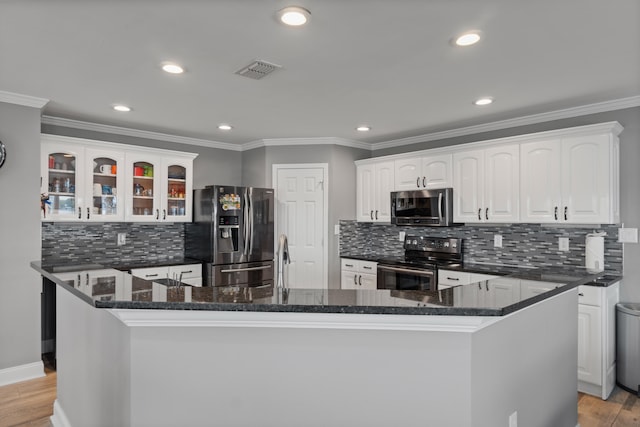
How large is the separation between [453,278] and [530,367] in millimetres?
2094

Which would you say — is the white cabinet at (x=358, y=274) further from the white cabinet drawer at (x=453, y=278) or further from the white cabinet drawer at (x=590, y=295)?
the white cabinet drawer at (x=590, y=295)

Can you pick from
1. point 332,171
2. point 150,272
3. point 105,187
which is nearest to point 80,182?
point 105,187

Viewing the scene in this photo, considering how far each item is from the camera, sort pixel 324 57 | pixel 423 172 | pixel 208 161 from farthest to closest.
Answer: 1. pixel 208 161
2. pixel 423 172
3. pixel 324 57

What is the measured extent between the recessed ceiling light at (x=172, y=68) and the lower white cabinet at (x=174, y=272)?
7.49 ft

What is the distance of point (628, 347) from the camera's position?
10.8ft

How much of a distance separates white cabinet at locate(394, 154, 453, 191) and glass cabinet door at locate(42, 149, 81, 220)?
3.51 meters

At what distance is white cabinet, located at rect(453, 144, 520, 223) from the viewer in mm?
3955

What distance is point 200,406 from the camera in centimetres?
170

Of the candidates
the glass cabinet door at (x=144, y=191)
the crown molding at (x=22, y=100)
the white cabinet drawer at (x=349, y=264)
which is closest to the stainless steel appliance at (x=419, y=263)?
the white cabinet drawer at (x=349, y=264)

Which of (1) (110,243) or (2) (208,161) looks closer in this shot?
(1) (110,243)

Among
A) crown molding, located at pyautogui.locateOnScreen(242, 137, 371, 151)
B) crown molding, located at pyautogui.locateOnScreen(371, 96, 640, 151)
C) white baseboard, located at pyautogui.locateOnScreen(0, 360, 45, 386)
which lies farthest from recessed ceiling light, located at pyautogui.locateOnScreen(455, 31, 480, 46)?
white baseboard, located at pyautogui.locateOnScreen(0, 360, 45, 386)

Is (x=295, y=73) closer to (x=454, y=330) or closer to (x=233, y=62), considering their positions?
(x=233, y=62)

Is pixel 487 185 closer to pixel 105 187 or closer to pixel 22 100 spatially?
pixel 105 187

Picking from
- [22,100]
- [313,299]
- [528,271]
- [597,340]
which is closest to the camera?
[313,299]
